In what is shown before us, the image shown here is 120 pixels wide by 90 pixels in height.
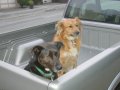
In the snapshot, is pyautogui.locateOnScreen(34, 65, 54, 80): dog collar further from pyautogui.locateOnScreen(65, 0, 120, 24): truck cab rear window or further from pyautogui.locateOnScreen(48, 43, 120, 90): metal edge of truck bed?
pyautogui.locateOnScreen(65, 0, 120, 24): truck cab rear window

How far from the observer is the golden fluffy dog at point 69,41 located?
10.3ft

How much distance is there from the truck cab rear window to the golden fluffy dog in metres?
0.80

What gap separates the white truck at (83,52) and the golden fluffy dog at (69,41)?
25 centimetres

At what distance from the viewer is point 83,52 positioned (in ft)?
13.4

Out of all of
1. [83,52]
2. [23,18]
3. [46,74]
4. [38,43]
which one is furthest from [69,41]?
[23,18]

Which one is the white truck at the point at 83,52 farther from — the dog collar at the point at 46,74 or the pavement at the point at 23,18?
the pavement at the point at 23,18

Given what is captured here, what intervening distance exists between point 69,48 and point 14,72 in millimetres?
1342

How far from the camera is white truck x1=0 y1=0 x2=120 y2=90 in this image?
6.27ft

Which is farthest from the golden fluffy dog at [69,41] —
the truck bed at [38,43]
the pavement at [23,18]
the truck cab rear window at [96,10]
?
the pavement at [23,18]

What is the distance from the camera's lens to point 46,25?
4.03 metres

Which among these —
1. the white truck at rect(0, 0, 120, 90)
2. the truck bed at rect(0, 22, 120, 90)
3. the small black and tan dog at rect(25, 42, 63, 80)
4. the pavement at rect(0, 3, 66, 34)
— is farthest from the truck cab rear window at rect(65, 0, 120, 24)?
the pavement at rect(0, 3, 66, 34)

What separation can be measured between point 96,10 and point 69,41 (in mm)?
Result: 1180

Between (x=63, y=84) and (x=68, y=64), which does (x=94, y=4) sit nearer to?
(x=68, y=64)

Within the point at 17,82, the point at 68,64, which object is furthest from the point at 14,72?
the point at 68,64
